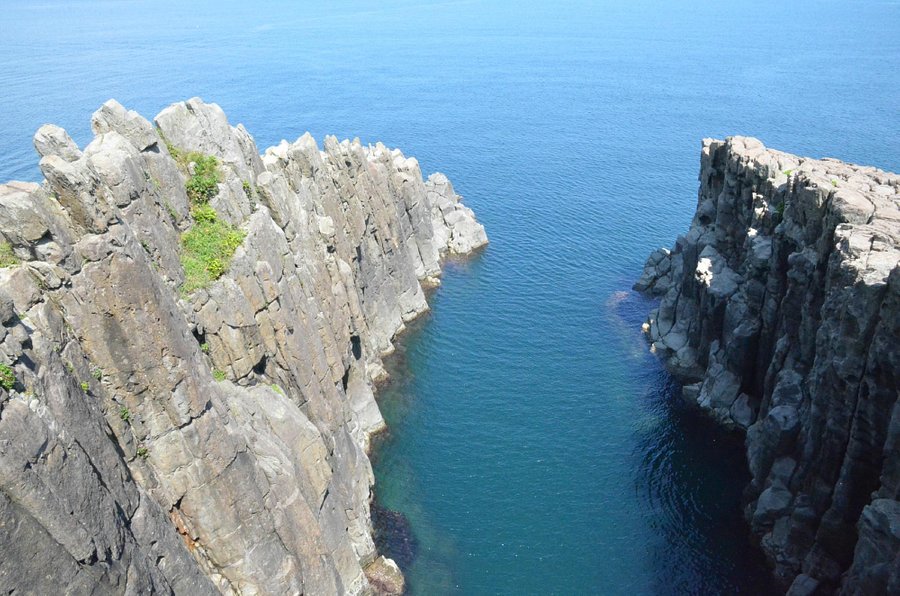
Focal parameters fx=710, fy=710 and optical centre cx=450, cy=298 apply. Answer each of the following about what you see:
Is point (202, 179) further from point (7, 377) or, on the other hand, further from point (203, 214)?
point (7, 377)

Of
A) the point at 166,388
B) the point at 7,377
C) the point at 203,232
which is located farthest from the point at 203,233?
the point at 7,377

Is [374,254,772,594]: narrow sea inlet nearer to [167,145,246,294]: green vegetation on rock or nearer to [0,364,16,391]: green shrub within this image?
[167,145,246,294]: green vegetation on rock

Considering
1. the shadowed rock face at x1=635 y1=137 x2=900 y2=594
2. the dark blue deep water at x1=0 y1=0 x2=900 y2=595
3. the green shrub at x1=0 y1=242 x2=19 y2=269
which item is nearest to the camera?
the green shrub at x1=0 y1=242 x2=19 y2=269

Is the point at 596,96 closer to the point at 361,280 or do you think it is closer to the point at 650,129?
the point at 650,129

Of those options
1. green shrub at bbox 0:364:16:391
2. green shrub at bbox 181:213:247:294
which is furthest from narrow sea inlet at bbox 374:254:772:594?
green shrub at bbox 0:364:16:391

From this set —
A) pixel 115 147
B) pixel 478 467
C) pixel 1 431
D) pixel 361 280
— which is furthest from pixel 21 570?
pixel 361 280

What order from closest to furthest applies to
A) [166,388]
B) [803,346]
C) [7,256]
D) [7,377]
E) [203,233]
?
[7,377], [7,256], [166,388], [203,233], [803,346]
